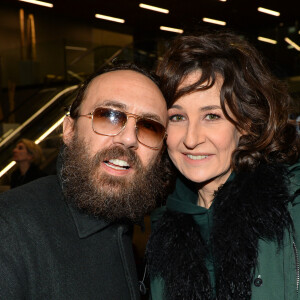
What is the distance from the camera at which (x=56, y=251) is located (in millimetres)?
1674

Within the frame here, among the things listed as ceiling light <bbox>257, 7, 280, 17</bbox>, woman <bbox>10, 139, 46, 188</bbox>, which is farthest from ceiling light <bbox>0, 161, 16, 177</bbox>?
ceiling light <bbox>257, 7, 280, 17</bbox>

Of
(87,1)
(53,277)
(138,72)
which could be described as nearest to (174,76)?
(138,72)

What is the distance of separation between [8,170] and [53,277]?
382cm

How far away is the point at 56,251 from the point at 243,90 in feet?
4.76

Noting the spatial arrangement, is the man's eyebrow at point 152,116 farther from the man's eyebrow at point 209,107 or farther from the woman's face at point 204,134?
the man's eyebrow at point 209,107

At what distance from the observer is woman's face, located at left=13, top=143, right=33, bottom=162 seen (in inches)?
208

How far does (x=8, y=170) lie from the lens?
5.08 m

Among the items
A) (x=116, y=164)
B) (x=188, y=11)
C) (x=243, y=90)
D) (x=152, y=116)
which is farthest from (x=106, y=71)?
(x=188, y=11)

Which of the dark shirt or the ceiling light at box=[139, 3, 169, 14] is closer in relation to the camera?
the dark shirt

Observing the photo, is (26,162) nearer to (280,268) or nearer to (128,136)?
(128,136)

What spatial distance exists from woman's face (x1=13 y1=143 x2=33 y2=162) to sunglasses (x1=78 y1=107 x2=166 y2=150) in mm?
3551

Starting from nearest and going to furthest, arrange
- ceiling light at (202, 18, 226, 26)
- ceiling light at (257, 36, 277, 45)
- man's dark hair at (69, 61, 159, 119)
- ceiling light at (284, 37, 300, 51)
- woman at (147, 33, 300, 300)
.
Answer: woman at (147, 33, 300, 300), man's dark hair at (69, 61, 159, 119), ceiling light at (284, 37, 300, 51), ceiling light at (257, 36, 277, 45), ceiling light at (202, 18, 226, 26)

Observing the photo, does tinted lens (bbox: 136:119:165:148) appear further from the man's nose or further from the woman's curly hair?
the woman's curly hair

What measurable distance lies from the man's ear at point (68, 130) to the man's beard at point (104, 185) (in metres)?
0.10
